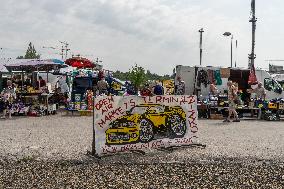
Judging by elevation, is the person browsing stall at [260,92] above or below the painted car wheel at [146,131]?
above

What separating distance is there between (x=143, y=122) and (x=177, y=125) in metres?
1.04

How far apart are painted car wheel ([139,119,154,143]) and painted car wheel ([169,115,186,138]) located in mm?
659

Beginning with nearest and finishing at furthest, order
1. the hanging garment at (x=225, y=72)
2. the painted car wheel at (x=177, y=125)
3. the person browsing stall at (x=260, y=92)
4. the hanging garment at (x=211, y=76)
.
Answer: the painted car wheel at (x=177, y=125), the person browsing stall at (x=260, y=92), the hanging garment at (x=211, y=76), the hanging garment at (x=225, y=72)

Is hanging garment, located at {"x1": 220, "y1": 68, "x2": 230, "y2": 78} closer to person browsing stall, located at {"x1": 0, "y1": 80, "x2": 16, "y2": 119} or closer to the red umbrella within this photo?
the red umbrella

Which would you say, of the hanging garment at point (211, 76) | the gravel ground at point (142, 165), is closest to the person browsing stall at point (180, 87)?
the hanging garment at point (211, 76)

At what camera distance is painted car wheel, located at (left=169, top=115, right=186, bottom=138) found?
10086mm

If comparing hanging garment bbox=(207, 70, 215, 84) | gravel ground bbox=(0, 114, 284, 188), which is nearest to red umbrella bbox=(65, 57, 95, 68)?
hanging garment bbox=(207, 70, 215, 84)

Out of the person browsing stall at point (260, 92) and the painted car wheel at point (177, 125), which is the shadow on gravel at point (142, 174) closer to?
the painted car wheel at point (177, 125)

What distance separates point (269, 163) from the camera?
8.54 meters

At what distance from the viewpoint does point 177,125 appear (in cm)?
1016

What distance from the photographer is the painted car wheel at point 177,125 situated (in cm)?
1009

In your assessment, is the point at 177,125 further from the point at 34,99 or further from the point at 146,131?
the point at 34,99

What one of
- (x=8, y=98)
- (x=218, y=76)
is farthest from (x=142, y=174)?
(x=218, y=76)

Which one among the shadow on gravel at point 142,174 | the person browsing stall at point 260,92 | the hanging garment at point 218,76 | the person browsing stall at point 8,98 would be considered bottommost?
the shadow on gravel at point 142,174
